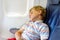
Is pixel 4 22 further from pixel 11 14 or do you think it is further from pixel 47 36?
pixel 47 36

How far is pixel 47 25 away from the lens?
1.75 m

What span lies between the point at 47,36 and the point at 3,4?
30.6 inches

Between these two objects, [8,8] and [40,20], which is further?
[8,8]

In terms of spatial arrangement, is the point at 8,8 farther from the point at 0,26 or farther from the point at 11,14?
the point at 0,26

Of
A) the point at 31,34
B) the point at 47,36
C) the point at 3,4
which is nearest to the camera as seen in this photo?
the point at 47,36

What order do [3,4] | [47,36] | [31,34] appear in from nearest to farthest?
1. [47,36]
2. [31,34]
3. [3,4]

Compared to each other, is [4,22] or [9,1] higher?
[9,1]

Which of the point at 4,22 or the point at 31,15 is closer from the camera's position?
the point at 31,15

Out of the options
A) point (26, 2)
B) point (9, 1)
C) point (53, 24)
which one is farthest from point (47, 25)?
point (9, 1)

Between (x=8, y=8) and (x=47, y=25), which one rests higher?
(x=8, y=8)

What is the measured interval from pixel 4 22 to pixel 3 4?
0.78ft

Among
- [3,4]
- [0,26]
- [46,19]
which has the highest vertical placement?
[3,4]

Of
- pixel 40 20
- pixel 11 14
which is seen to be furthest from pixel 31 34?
pixel 11 14

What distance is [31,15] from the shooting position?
5.96 feet
